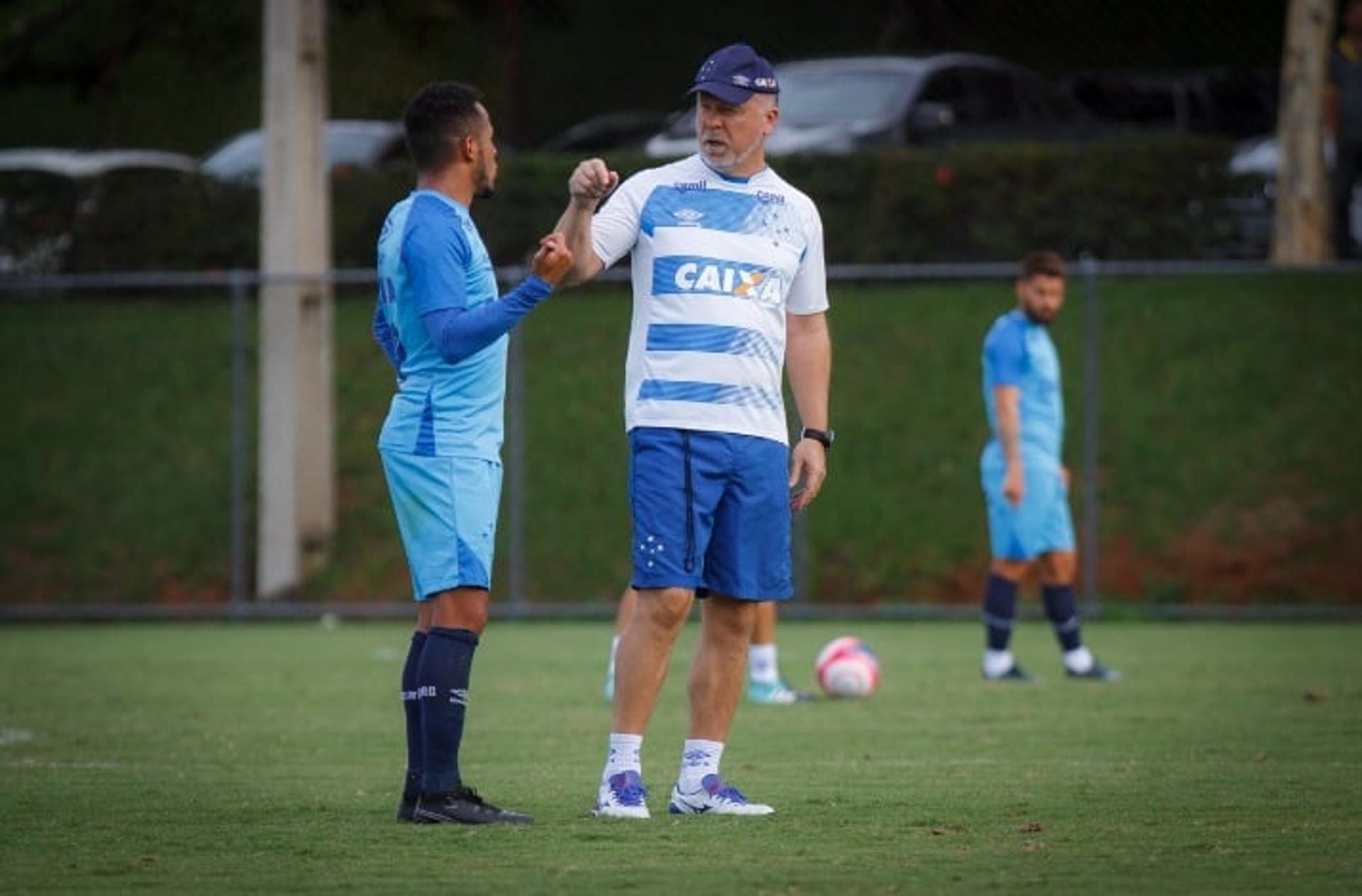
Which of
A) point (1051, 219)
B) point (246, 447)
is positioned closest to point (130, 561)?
point (246, 447)

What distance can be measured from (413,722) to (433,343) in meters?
1.11

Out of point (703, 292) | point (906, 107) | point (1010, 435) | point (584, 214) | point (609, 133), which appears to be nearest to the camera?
point (584, 214)

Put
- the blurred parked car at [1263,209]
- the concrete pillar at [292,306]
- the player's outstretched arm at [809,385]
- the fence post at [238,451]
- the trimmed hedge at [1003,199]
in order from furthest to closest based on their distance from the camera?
the blurred parked car at [1263,209]
the trimmed hedge at [1003,199]
the concrete pillar at [292,306]
the fence post at [238,451]
the player's outstretched arm at [809,385]

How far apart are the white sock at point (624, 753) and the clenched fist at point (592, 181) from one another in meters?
1.54

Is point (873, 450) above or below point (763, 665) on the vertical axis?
above

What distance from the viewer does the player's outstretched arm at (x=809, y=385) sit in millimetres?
7742

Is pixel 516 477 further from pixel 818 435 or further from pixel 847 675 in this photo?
pixel 818 435

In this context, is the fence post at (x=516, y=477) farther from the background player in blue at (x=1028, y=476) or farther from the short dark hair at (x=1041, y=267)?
the short dark hair at (x=1041, y=267)

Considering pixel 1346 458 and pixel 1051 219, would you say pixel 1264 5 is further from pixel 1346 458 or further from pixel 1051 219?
pixel 1346 458

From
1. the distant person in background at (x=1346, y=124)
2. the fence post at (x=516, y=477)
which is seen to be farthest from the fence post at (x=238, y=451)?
the distant person in background at (x=1346, y=124)

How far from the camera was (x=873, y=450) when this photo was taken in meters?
20.5

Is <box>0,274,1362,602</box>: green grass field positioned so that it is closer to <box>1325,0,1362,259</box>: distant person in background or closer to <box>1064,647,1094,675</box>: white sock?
<box>1325,0,1362,259</box>: distant person in background

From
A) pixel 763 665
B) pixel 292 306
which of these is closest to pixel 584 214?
pixel 763 665

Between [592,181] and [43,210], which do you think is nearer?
[592,181]
